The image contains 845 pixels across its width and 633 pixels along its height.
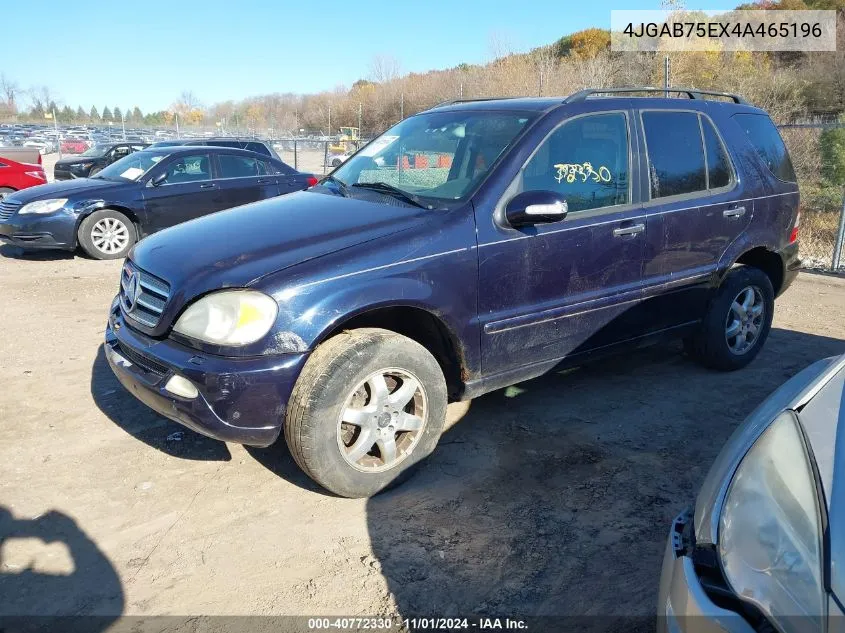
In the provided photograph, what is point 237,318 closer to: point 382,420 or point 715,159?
point 382,420

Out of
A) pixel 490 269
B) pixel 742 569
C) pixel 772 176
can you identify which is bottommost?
pixel 742 569

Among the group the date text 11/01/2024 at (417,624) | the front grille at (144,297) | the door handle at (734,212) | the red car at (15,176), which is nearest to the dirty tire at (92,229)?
the red car at (15,176)

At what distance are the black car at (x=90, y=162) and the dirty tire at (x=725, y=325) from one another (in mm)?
15595

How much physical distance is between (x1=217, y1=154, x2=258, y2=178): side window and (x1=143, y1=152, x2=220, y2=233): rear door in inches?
7.8

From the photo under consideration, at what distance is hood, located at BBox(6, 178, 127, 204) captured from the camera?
29.5 ft

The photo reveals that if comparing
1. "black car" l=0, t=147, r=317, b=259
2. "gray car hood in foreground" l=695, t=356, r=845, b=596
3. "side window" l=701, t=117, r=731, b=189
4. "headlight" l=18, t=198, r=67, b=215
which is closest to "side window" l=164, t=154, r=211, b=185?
"black car" l=0, t=147, r=317, b=259

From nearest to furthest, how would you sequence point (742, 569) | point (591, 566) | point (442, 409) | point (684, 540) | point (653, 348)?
point (742, 569)
point (684, 540)
point (591, 566)
point (442, 409)
point (653, 348)

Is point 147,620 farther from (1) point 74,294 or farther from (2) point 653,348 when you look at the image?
(1) point 74,294

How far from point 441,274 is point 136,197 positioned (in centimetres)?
721

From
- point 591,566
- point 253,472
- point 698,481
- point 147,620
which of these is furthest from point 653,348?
point 147,620

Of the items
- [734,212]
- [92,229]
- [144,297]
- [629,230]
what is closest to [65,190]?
[92,229]

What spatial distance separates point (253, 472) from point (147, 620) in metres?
1.15

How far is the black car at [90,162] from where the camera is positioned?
676 inches

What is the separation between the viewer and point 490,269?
3596 mm
